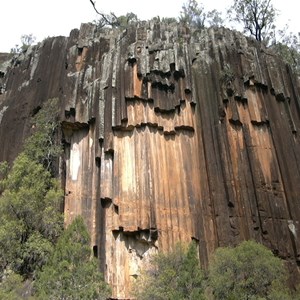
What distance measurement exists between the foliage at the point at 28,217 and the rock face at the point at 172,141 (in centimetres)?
85

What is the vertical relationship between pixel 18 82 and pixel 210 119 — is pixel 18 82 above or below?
above

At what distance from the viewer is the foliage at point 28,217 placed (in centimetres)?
1596

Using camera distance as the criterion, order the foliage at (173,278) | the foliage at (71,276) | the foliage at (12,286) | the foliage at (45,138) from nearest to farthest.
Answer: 1. the foliage at (71,276)
2. the foliage at (173,278)
3. the foliage at (12,286)
4. the foliage at (45,138)

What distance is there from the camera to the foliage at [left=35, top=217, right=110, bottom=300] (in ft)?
40.6

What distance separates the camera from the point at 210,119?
63.4 ft

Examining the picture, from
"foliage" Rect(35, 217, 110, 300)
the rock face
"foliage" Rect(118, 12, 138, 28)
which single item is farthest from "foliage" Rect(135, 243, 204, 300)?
"foliage" Rect(118, 12, 138, 28)

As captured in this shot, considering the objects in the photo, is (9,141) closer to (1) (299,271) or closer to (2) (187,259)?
(2) (187,259)

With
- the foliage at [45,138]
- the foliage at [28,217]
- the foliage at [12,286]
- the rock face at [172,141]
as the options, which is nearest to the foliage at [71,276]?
the foliage at [12,286]

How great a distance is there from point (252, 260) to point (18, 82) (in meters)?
15.5

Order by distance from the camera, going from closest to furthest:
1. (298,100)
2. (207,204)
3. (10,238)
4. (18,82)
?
(10,238) → (207,204) → (298,100) → (18,82)

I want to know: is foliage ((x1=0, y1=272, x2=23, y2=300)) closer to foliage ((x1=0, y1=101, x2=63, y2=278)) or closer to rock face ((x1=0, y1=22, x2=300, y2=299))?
foliage ((x1=0, y1=101, x2=63, y2=278))

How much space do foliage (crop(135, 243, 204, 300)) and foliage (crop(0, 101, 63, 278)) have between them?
3.48 m

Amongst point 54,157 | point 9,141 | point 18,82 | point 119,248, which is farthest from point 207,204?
point 18,82

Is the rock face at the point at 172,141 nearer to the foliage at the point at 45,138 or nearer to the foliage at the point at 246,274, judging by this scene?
the foliage at the point at 45,138
